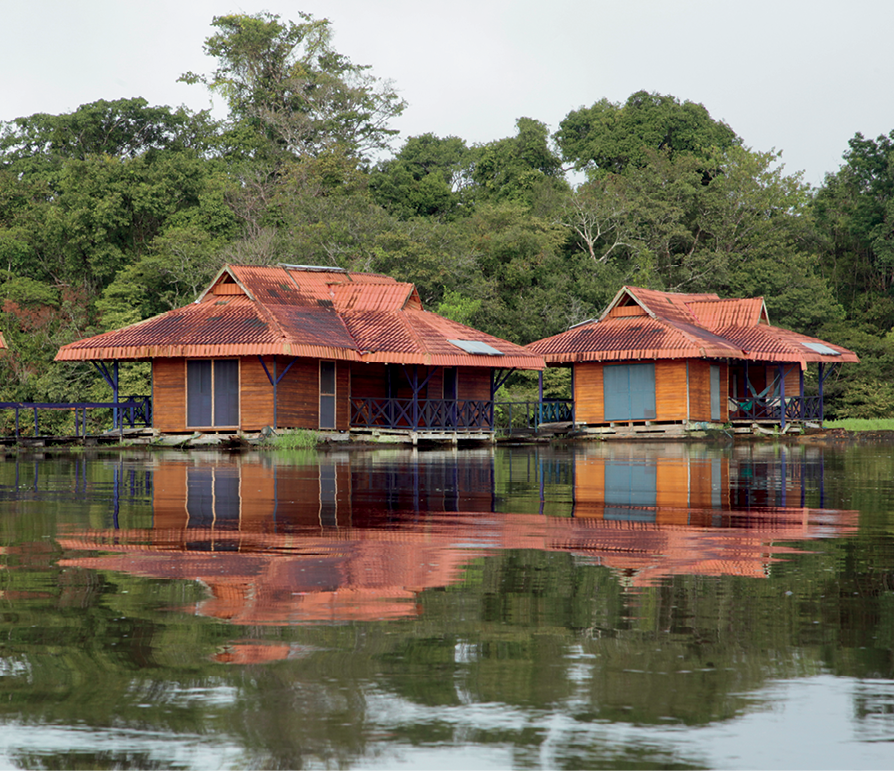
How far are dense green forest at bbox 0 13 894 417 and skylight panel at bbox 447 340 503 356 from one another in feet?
31.6

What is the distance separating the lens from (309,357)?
30.9 meters

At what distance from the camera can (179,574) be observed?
6.35 metres

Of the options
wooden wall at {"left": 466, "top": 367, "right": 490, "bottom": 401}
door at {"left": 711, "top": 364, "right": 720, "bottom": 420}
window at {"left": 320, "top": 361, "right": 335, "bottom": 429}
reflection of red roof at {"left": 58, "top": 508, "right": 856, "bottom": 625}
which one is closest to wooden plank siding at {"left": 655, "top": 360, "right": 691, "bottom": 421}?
door at {"left": 711, "top": 364, "right": 720, "bottom": 420}

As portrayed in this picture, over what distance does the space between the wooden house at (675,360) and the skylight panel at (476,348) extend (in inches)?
183

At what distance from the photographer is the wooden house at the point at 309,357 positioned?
31.2m

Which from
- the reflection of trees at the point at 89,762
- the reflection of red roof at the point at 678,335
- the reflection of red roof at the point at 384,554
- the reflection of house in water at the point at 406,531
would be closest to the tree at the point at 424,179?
the reflection of red roof at the point at 678,335

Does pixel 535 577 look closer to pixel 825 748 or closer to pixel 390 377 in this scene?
pixel 825 748

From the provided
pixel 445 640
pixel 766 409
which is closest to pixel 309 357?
pixel 766 409

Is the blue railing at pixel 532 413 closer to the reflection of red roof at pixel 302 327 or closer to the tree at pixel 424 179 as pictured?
the reflection of red roof at pixel 302 327

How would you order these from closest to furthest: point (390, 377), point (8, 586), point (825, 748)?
point (825, 748) → point (8, 586) → point (390, 377)

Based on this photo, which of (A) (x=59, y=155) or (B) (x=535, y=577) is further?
(A) (x=59, y=155)

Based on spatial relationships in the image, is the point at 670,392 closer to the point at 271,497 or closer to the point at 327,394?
the point at 327,394

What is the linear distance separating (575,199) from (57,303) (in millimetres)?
23909

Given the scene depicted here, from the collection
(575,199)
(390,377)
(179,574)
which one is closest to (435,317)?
(390,377)
